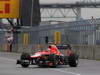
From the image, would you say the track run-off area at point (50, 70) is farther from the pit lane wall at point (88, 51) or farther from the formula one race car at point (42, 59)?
the pit lane wall at point (88, 51)

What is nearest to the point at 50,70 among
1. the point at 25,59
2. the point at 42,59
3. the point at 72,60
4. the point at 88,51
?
the point at 42,59

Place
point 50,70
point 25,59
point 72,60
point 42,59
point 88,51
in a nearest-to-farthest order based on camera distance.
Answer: point 50,70 < point 42,59 < point 25,59 < point 72,60 < point 88,51

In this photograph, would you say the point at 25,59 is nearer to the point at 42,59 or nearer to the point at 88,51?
the point at 42,59

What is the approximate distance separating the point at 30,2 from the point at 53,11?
33.7 meters

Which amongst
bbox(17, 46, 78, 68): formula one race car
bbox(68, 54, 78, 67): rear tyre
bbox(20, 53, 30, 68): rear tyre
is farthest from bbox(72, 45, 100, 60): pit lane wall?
bbox(20, 53, 30, 68): rear tyre

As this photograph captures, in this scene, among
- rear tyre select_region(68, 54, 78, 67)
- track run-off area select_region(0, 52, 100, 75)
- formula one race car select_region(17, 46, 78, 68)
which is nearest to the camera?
track run-off area select_region(0, 52, 100, 75)

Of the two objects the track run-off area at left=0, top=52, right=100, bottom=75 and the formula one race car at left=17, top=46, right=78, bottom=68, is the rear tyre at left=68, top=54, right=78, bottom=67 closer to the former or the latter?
the track run-off area at left=0, top=52, right=100, bottom=75

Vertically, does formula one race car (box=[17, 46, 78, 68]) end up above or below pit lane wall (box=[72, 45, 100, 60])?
above

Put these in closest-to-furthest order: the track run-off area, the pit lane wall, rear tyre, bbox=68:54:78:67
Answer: the track run-off area < rear tyre, bbox=68:54:78:67 < the pit lane wall

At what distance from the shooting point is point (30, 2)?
226 ft

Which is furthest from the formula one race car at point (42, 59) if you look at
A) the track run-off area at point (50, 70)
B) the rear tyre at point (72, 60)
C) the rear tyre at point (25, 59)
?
the rear tyre at point (72, 60)

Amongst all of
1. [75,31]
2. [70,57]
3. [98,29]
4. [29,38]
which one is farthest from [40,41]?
[70,57]

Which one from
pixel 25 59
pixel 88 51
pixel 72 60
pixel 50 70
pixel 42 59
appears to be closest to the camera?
pixel 50 70

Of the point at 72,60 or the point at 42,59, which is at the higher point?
the point at 42,59
